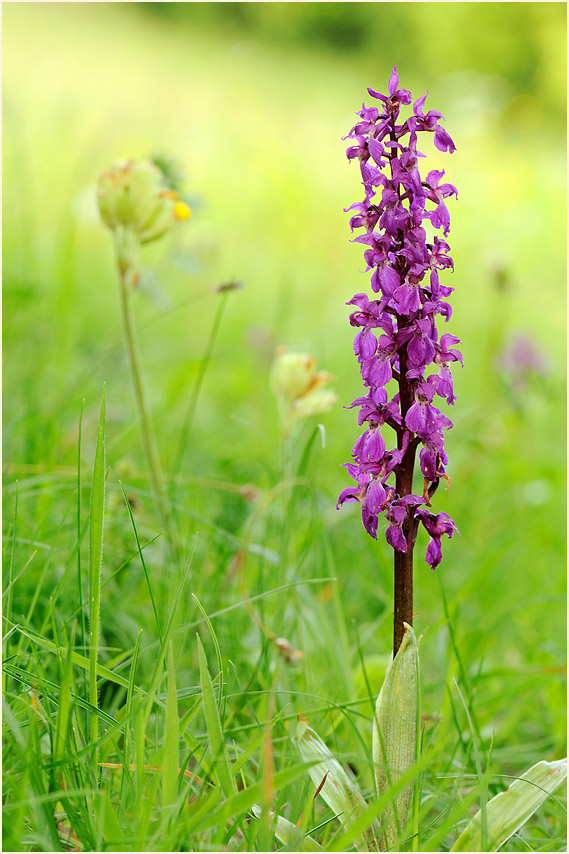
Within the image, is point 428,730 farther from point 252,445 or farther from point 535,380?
point 535,380

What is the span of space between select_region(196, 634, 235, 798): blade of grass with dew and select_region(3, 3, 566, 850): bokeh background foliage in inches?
5.4

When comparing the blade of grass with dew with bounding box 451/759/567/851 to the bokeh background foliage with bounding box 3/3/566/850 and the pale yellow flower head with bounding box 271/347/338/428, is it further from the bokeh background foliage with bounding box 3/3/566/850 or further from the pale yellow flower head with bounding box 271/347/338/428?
the pale yellow flower head with bounding box 271/347/338/428

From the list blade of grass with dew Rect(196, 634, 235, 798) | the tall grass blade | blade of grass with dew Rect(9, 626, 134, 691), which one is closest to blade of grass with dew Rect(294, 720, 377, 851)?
the tall grass blade

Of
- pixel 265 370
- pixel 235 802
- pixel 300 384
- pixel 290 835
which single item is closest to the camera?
pixel 235 802

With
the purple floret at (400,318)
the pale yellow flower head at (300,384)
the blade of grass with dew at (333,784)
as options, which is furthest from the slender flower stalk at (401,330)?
the pale yellow flower head at (300,384)

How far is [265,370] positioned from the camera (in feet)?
11.6

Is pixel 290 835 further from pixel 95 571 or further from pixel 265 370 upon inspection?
pixel 265 370

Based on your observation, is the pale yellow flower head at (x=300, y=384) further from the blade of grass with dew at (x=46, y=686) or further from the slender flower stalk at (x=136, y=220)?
the blade of grass with dew at (x=46, y=686)

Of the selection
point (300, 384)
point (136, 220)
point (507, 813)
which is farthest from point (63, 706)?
point (136, 220)

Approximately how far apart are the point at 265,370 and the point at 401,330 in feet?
8.40

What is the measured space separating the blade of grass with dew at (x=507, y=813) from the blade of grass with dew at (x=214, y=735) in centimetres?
36

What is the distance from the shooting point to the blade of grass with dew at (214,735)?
937 mm

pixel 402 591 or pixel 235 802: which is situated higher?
pixel 402 591

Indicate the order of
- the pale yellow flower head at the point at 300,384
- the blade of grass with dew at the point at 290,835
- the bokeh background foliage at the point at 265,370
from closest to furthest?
the blade of grass with dew at the point at 290,835 < the bokeh background foliage at the point at 265,370 < the pale yellow flower head at the point at 300,384
